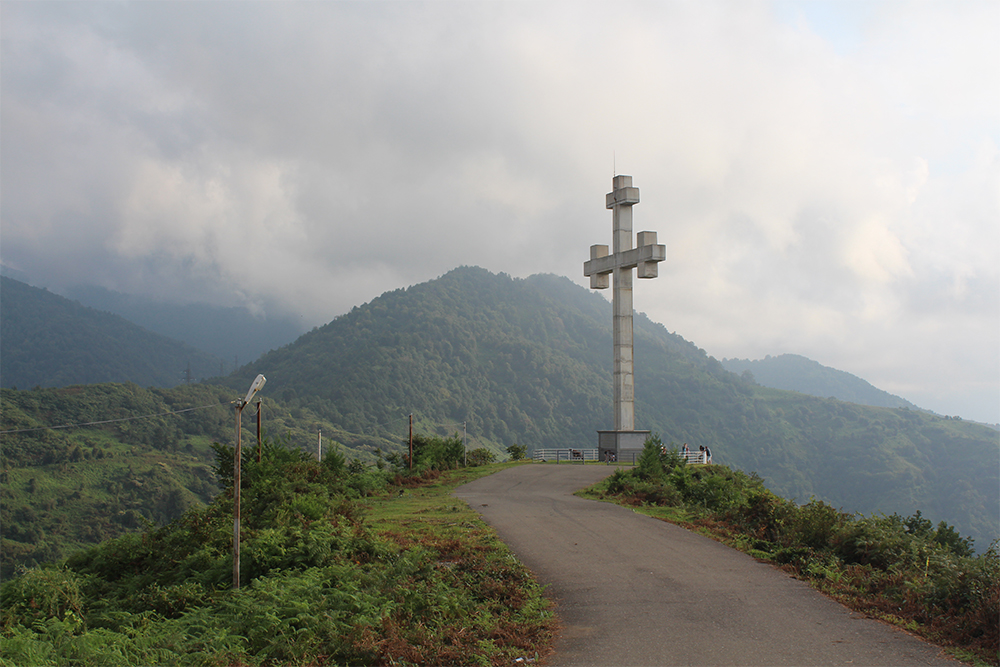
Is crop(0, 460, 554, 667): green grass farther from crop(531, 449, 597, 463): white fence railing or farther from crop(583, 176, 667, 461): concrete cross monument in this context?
crop(531, 449, 597, 463): white fence railing

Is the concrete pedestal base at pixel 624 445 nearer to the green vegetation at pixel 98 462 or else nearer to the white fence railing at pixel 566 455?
the white fence railing at pixel 566 455

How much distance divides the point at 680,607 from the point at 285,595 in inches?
177

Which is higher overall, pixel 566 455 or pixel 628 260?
pixel 628 260

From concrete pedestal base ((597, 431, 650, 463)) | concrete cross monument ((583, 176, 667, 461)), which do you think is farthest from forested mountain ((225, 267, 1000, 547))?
concrete cross monument ((583, 176, 667, 461))

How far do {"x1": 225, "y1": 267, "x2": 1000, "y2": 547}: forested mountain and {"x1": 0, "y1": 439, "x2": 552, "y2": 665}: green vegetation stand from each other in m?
107

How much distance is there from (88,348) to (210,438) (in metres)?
136

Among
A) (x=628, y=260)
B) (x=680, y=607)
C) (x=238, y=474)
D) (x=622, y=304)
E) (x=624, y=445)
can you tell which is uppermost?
(x=628, y=260)

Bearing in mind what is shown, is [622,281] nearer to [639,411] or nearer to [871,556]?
[871,556]

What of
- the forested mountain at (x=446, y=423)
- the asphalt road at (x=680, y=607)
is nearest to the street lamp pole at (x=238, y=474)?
the asphalt road at (x=680, y=607)

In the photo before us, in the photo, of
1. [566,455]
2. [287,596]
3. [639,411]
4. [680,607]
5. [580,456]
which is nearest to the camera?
[680,607]

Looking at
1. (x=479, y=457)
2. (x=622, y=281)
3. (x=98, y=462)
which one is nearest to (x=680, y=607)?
(x=622, y=281)

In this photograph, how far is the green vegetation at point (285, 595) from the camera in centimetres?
658

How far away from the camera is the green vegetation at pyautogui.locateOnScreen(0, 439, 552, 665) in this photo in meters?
6.58

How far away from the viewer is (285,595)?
8.00 metres
